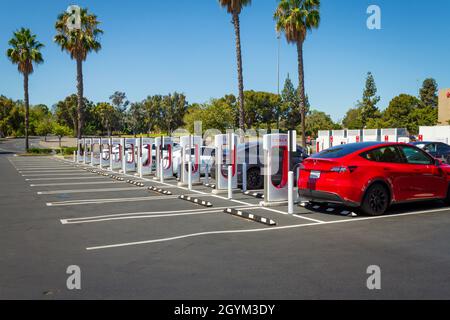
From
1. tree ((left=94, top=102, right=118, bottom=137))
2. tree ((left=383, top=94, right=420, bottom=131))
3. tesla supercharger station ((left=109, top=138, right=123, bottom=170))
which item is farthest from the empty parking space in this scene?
tree ((left=94, top=102, right=118, bottom=137))

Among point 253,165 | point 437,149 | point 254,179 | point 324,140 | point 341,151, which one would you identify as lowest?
point 254,179

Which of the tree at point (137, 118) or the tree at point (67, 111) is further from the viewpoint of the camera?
the tree at point (137, 118)

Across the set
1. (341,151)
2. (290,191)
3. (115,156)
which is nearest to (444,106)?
(115,156)

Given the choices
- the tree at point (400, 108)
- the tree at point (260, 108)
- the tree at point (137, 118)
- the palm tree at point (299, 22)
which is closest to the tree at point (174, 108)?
the tree at point (137, 118)

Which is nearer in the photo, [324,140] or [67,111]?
[324,140]

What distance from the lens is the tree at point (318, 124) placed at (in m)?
80.1

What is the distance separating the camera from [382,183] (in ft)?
29.6

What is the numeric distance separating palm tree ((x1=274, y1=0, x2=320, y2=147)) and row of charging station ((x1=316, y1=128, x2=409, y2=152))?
1.63 m

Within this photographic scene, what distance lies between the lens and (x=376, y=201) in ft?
29.6

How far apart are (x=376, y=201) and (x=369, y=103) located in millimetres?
81364

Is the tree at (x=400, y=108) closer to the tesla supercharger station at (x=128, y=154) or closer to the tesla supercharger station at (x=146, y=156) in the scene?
the tesla supercharger station at (x=128, y=154)

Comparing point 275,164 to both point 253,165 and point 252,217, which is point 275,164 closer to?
point 252,217
